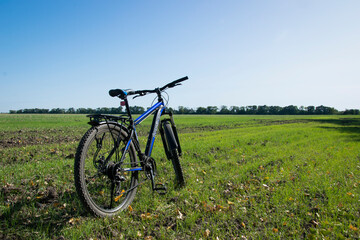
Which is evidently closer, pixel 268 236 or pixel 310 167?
pixel 268 236

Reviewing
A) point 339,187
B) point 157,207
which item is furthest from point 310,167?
point 157,207

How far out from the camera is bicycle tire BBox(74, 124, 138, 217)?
8.24 feet

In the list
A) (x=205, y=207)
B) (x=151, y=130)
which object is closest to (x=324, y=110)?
(x=205, y=207)

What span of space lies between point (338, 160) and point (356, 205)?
3.88m

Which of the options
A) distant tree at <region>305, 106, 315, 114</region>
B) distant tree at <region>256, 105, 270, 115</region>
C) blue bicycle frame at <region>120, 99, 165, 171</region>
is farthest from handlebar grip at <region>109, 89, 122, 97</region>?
distant tree at <region>305, 106, 315, 114</region>

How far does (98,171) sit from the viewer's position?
279 cm

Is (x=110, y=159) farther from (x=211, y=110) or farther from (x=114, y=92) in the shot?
(x=211, y=110)

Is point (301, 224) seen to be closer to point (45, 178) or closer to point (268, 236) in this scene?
point (268, 236)

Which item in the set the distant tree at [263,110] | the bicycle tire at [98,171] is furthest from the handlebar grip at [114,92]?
the distant tree at [263,110]

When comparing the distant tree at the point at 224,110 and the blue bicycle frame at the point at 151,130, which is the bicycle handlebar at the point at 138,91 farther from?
the distant tree at the point at 224,110

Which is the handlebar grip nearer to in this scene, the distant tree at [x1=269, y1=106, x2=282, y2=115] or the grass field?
the grass field

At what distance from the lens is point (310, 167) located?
6082 millimetres

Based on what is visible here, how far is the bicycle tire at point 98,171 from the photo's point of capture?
8.24ft

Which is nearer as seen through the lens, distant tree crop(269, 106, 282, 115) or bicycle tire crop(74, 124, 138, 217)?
bicycle tire crop(74, 124, 138, 217)
